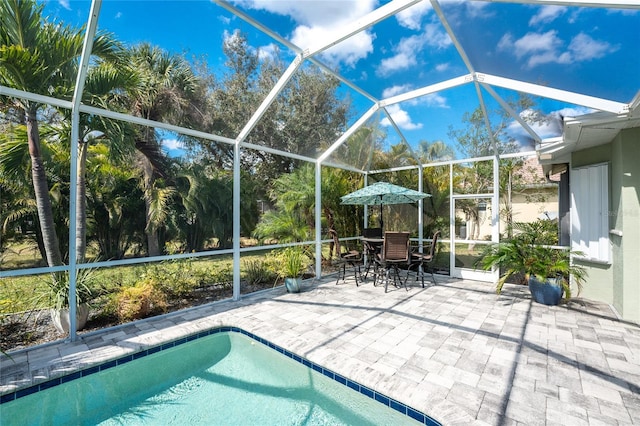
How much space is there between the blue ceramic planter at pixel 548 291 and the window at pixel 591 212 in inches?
43.7

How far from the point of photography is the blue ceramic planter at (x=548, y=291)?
5773 millimetres

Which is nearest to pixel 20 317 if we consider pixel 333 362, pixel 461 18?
pixel 333 362

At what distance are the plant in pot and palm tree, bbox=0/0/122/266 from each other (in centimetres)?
32

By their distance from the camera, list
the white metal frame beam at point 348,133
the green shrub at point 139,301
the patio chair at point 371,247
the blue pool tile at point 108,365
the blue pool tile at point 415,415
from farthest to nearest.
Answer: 1. the patio chair at point 371,247
2. the white metal frame beam at point 348,133
3. the green shrub at point 139,301
4. the blue pool tile at point 108,365
5. the blue pool tile at point 415,415

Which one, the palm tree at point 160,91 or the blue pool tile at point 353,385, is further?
the palm tree at point 160,91

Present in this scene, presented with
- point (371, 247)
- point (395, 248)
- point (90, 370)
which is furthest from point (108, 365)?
point (371, 247)

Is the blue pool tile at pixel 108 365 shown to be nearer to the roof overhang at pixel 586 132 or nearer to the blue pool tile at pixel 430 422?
the blue pool tile at pixel 430 422

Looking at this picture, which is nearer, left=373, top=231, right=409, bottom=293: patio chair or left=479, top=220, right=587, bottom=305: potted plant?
left=479, top=220, right=587, bottom=305: potted plant

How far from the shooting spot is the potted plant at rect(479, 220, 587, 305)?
5.78 meters

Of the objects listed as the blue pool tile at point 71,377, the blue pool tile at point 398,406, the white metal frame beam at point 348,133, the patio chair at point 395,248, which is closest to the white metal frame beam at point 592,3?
the white metal frame beam at point 348,133

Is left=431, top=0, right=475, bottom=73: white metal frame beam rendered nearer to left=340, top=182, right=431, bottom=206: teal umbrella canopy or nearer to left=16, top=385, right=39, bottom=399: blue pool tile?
left=340, top=182, right=431, bottom=206: teal umbrella canopy

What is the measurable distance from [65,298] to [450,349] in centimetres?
569

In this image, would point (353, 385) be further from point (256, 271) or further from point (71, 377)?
point (256, 271)

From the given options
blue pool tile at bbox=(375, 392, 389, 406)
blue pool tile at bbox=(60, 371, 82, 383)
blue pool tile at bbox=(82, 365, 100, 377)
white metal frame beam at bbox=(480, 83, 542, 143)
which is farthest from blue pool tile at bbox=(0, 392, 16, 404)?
white metal frame beam at bbox=(480, 83, 542, 143)
